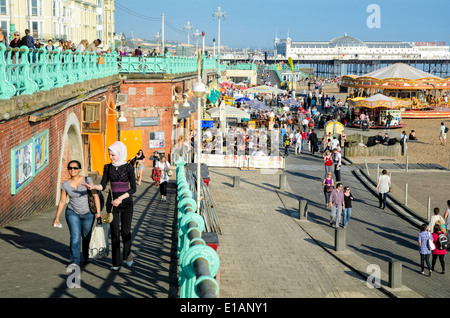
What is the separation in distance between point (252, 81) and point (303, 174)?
65.3m

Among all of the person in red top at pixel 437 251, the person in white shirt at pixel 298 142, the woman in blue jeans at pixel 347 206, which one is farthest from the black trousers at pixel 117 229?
the person in white shirt at pixel 298 142

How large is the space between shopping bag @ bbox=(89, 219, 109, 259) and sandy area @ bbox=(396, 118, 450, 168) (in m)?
22.3

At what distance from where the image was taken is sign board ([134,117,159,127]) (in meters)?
24.7

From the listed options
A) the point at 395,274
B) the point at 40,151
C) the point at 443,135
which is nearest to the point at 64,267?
the point at 40,151

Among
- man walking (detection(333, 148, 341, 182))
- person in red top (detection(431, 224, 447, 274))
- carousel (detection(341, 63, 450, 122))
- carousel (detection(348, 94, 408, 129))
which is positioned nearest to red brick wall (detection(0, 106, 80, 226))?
person in red top (detection(431, 224, 447, 274))

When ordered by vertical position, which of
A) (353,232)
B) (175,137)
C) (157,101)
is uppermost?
(157,101)

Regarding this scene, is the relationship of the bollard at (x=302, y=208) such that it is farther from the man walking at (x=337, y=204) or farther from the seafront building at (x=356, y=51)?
the seafront building at (x=356, y=51)

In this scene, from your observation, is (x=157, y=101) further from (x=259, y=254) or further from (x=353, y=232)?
(x=259, y=254)

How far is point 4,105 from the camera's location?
29.8ft

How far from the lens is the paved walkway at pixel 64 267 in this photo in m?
7.07

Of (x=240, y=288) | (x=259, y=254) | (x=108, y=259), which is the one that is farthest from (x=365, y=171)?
(x=108, y=259)

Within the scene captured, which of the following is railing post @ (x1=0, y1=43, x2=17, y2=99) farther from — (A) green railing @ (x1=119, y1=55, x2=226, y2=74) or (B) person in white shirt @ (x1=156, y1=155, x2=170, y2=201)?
(A) green railing @ (x1=119, y1=55, x2=226, y2=74)

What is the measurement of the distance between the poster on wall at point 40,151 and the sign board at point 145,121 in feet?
41.2

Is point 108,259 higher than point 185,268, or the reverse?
point 185,268
